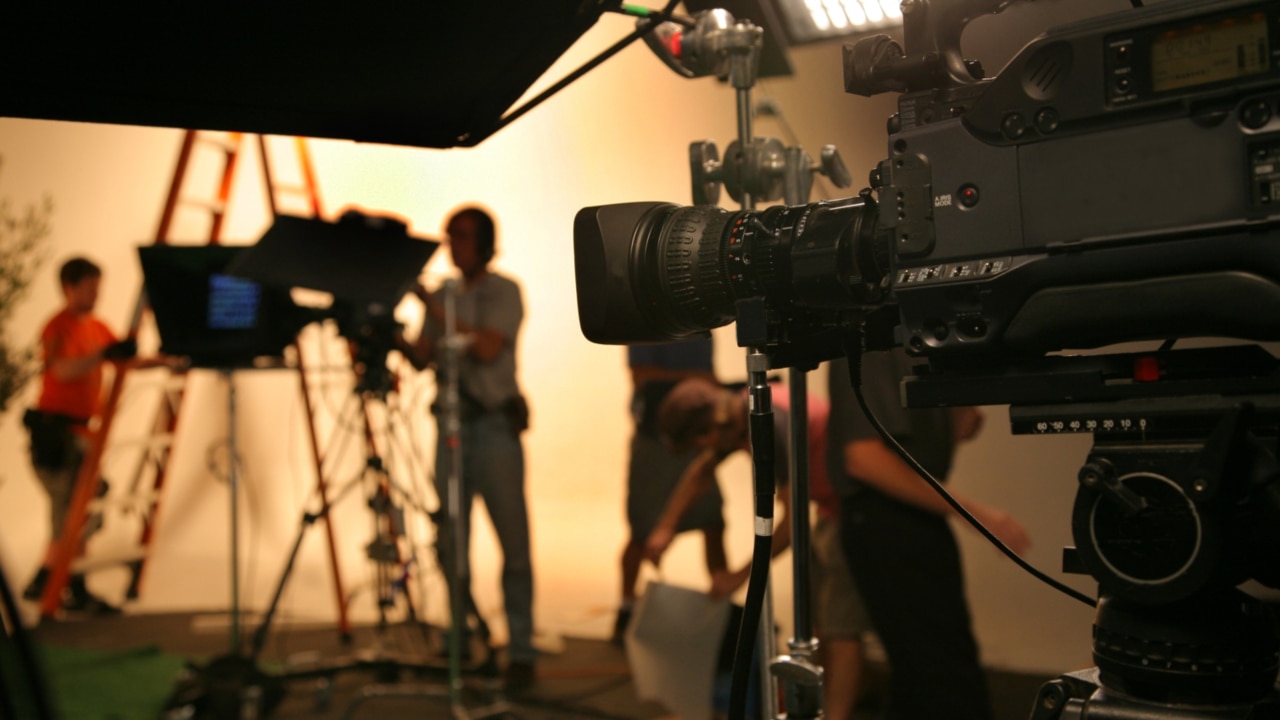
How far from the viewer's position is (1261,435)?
2.50ft

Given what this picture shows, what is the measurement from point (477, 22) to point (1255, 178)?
0.58 meters

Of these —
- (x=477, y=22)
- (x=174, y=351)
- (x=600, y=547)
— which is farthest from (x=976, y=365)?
(x=600, y=547)

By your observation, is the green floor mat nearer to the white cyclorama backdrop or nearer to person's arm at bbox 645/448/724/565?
the white cyclorama backdrop

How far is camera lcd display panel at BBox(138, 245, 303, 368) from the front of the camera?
2861mm

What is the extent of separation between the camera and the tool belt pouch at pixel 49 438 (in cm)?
411

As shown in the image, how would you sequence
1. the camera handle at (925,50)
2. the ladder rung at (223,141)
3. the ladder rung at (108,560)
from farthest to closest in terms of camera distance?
the ladder rung at (223,141) < the ladder rung at (108,560) < the camera handle at (925,50)

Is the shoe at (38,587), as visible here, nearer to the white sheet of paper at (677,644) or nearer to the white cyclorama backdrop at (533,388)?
the white cyclorama backdrop at (533,388)

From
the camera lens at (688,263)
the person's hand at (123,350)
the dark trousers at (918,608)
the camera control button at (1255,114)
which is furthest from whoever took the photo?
the person's hand at (123,350)

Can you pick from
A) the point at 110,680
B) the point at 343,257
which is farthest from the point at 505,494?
the point at 110,680

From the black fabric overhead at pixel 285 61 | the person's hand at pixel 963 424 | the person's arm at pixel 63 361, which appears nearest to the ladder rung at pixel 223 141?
the person's arm at pixel 63 361

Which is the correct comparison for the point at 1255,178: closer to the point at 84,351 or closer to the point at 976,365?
the point at 976,365

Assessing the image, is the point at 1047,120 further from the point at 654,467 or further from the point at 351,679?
the point at 351,679

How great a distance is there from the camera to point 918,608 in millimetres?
1896

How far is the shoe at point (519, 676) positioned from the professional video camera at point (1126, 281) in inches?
98.3
